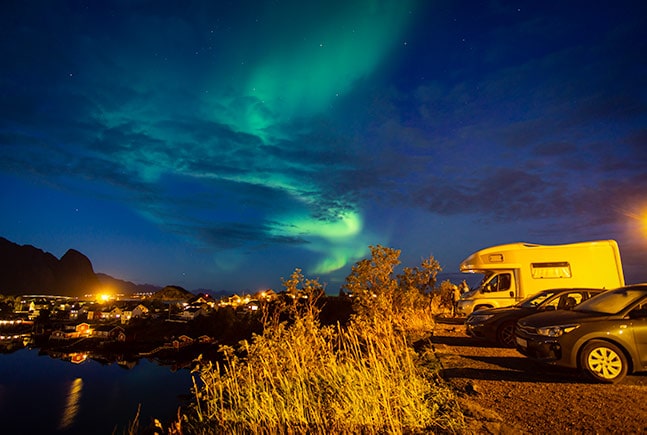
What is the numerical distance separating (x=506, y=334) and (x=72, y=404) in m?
54.2

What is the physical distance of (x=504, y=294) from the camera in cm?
1536

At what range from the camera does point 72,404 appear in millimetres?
45406

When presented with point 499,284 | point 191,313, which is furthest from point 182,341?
point 499,284

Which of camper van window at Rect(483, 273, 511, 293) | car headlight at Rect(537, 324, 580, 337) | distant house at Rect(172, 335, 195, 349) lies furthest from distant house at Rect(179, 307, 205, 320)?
car headlight at Rect(537, 324, 580, 337)

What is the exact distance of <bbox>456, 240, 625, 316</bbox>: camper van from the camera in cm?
1427

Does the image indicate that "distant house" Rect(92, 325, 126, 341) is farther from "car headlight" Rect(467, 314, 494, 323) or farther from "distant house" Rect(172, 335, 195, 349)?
"car headlight" Rect(467, 314, 494, 323)

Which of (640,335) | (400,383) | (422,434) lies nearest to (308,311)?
(400,383)

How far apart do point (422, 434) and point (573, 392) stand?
341 centimetres

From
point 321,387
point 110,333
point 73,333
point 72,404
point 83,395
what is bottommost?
point 72,404

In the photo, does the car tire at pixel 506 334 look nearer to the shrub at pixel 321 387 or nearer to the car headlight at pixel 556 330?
the shrub at pixel 321 387

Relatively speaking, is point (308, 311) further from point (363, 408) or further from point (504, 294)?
point (504, 294)

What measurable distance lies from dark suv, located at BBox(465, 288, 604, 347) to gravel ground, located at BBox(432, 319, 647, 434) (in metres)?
1.63

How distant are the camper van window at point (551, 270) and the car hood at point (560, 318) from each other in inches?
316

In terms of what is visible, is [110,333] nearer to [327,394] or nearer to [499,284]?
[499,284]
